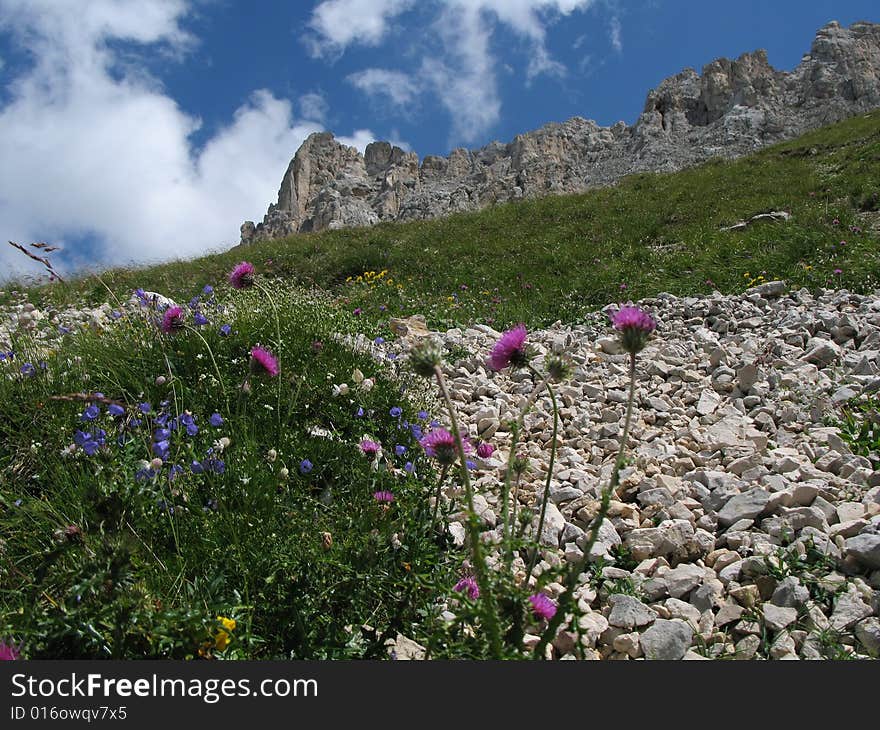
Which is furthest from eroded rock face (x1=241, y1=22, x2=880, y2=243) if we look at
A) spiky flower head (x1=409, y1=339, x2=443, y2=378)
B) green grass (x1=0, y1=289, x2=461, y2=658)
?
spiky flower head (x1=409, y1=339, x2=443, y2=378)

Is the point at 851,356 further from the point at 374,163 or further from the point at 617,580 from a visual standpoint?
the point at 374,163

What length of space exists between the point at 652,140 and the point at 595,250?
5496cm

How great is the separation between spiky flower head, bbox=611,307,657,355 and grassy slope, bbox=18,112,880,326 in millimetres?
6013

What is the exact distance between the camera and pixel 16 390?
12.2ft

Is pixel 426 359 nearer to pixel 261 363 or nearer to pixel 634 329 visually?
pixel 634 329

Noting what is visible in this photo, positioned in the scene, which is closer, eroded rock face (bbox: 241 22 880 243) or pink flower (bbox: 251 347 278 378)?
pink flower (bbox: 251 347 278 378)

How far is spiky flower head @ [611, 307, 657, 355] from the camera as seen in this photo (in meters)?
1.68

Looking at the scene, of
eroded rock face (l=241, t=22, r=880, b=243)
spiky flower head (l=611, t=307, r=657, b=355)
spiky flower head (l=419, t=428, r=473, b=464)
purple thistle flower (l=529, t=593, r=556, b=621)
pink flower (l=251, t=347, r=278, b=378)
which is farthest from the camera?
eroded rock face (l=241, t=22, r=880, b=243)

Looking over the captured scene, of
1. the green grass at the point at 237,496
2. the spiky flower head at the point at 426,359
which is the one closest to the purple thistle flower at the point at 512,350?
the spiky flower head at the point at 426,359

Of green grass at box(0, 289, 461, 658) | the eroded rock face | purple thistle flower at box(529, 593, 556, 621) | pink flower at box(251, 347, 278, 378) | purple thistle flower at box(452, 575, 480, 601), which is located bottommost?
purple thistle flower at box(529, 593, 556, 621)

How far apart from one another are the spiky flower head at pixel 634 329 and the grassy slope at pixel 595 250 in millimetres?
6013

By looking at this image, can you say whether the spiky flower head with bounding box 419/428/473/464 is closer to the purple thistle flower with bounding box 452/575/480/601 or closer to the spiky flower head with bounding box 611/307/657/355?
the purple thistle flower with bounding box 452/575/480/601

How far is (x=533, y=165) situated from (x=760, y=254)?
60.5 m

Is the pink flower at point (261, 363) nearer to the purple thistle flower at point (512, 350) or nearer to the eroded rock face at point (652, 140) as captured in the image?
the purple thistle flower at point (512, 350)
